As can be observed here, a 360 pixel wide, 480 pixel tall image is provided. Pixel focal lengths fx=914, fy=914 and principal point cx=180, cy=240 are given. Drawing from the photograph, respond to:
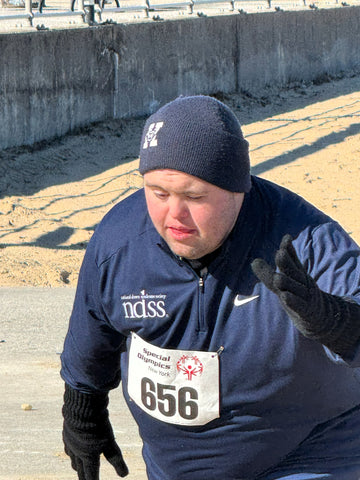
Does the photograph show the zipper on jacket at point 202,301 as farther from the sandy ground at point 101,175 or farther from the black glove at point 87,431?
the sandy ground at point 101,175

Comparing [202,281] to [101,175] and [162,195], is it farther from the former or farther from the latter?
[101,175]

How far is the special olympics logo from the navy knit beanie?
0.47m

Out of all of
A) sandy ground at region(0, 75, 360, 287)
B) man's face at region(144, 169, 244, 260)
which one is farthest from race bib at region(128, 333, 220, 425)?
sandy ground at region(0, 75, 360, 287)

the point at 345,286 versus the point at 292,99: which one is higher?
the point at 345,286

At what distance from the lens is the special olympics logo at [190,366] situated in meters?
2.43

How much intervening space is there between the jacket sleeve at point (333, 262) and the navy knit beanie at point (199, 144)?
0.23 m

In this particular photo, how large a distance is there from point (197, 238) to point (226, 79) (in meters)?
13.3

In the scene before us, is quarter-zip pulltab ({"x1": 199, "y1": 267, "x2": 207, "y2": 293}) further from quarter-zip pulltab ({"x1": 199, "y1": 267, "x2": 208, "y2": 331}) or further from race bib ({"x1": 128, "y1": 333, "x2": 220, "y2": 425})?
race bib ({"x1": 128, "y1": 333, "x2": 220, "y2": 425})

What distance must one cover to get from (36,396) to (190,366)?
8.34 ft

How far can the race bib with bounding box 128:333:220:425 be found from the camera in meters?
2.44

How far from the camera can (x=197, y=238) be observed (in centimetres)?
232

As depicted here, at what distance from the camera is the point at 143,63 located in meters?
13.1

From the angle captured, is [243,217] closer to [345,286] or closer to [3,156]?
[345,286]

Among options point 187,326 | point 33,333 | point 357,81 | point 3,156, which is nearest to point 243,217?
point 187,326
